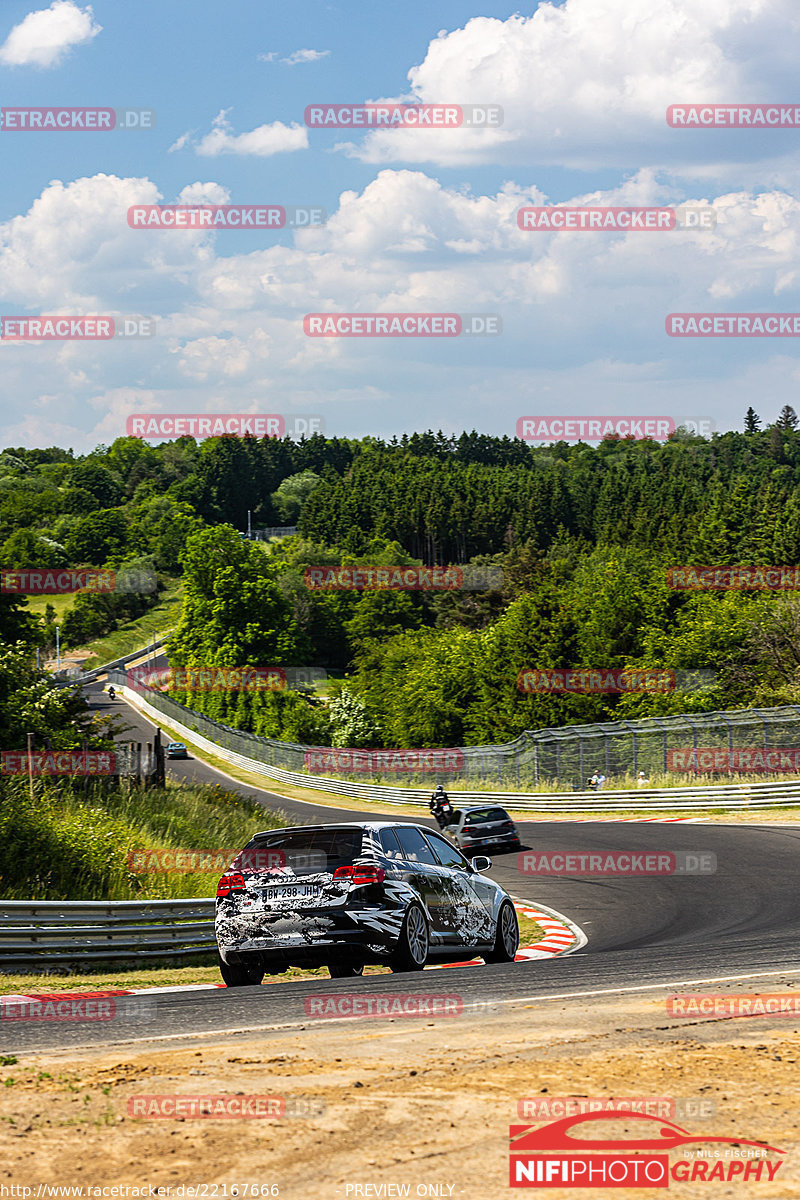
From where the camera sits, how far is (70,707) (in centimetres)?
2975

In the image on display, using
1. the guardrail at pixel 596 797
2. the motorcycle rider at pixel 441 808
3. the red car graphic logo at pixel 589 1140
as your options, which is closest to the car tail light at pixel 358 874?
the red car graphic logo at pixel 589 1140

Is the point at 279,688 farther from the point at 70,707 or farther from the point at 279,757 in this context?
the point at 70,707

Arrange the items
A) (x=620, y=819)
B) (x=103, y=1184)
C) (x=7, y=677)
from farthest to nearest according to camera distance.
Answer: (x=620, y=819), (x=7, y=677), (x=103, y=1184)

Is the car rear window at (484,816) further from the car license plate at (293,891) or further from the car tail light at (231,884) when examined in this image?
the car license plate at (293,891)

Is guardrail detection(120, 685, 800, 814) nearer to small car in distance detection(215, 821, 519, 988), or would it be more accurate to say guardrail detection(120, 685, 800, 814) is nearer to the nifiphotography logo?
small car in distance detection(215, 821, 519, 988)

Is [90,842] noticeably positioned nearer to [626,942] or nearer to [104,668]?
[626,942]

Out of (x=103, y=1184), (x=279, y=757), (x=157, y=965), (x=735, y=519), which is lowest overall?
(x=279, y=757)

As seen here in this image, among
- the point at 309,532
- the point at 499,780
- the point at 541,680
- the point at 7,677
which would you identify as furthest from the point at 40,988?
the point at 309,532

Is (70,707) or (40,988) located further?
(70,707)

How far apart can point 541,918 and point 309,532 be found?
180073 mm

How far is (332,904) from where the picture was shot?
32.1 ft

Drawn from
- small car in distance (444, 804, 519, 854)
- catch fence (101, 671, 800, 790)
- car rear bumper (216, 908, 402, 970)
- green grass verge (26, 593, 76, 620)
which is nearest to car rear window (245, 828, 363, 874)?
car rear bumper (216, 908, 402, 970)

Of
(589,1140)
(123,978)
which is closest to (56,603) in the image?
(123,978)

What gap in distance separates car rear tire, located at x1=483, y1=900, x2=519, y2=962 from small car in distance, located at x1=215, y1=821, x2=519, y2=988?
1.18 m
